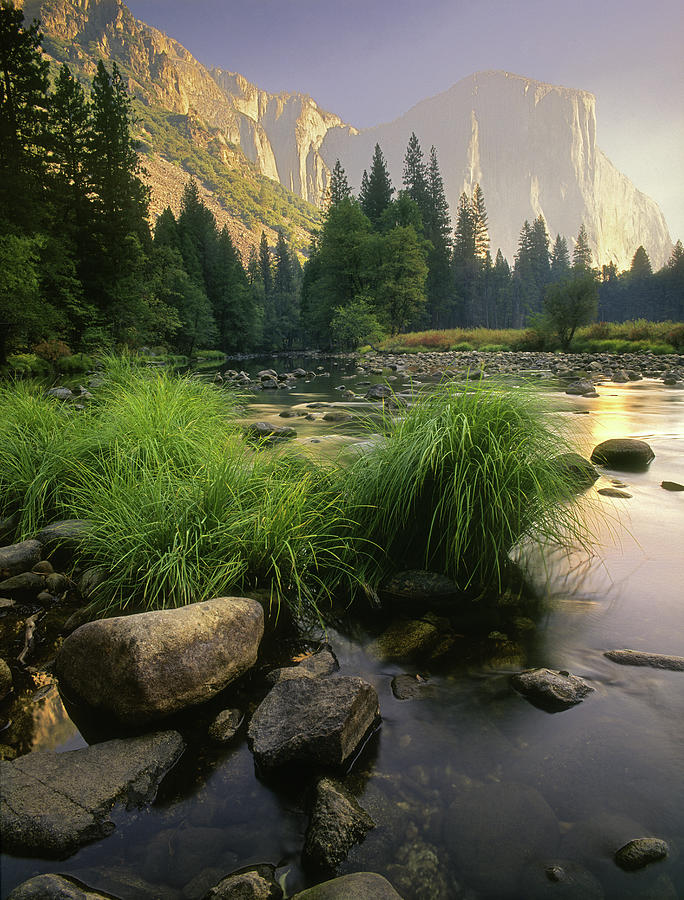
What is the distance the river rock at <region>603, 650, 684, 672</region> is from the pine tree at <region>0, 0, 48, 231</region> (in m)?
22.7

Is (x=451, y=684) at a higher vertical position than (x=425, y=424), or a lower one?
lower

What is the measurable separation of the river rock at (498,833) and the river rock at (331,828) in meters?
0.32

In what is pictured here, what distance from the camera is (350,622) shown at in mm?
3029

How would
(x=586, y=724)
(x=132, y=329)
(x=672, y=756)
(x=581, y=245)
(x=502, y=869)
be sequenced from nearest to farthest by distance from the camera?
1. (x=502, y=869)
2. (x=672, y=756)
3. (x=586, y=724)
4. (x=132, y=329)
5. (x=581, y=245)

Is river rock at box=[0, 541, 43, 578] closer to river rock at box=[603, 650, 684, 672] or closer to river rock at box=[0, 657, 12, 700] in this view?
river rock at box=[0, 657, 12, 700]

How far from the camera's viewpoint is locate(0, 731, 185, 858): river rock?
1538mm

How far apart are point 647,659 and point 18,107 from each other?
89.0 ft

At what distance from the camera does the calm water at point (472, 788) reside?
1.56 metres

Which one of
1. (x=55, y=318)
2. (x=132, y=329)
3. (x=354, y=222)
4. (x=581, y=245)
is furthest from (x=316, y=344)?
(x=55, y=318)

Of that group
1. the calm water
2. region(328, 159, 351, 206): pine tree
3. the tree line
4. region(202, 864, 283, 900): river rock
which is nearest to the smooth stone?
the calm water

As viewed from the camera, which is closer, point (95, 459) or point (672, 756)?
point (672, 756)

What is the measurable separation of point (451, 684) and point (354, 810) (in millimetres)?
898

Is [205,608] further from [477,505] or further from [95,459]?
[95,459]

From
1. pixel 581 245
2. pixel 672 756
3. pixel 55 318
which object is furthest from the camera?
pixel 581 245
